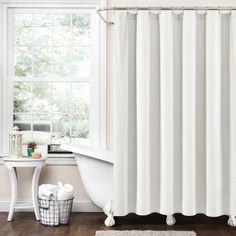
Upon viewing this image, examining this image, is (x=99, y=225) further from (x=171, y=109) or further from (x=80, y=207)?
(x=171, y=109)

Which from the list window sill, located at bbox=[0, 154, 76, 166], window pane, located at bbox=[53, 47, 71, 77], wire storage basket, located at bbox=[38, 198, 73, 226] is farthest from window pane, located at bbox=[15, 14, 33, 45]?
wire storage basket, located at bbox=[38, 198, 73, 226]

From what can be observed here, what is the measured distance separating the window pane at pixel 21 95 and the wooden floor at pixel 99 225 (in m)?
1.19

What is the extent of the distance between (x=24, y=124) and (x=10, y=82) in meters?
0.50

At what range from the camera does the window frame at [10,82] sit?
16.6 ft

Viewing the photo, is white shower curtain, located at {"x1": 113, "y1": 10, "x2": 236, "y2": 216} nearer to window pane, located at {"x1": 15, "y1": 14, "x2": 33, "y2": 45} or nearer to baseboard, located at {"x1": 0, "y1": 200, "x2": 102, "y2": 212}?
baseboard, located at {"x1": 0, "y1": 200, "x2": 102, "y2": 212}

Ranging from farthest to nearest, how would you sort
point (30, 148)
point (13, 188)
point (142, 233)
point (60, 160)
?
point (60, 160)
point (30, 148)
point (13, 188)
point (142, 233)

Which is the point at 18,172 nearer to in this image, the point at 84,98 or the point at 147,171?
the point at 84,98

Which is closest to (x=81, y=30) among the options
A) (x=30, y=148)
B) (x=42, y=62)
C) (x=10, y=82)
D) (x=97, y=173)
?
(x=42, y=62)

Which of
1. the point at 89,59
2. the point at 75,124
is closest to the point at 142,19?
the point at 89,59

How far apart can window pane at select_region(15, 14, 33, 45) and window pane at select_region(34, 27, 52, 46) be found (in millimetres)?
66

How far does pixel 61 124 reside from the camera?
17.1 feet

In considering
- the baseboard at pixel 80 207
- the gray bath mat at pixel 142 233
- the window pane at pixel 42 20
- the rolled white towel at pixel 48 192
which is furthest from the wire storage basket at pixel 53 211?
the window pane at pixel 42 20

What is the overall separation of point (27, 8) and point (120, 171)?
2.23 meters

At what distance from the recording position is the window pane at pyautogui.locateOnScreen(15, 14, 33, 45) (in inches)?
204
